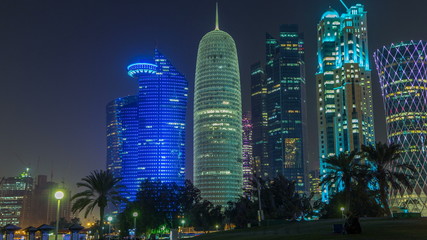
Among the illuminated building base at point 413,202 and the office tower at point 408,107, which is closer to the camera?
the illuminated building base at point 413,202

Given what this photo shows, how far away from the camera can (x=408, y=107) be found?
541 feet

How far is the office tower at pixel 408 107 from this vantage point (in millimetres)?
163750

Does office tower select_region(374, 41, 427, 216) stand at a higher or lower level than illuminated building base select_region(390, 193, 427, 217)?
higher

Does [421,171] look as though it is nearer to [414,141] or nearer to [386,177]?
[414,141]

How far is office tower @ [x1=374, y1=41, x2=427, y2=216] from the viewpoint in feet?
537

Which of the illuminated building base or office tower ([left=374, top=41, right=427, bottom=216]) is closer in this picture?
the illuminated building base

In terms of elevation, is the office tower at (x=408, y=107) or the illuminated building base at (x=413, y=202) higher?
the office tower at (x=408, y=107)

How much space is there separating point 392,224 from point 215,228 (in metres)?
111

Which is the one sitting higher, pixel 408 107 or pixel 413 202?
pixel 408 107

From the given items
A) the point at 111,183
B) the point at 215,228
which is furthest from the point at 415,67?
the point at 111,183

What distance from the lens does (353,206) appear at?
83.2 meters

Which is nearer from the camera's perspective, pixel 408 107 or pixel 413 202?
pixel 413 202

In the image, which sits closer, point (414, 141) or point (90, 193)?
point (90, 193)

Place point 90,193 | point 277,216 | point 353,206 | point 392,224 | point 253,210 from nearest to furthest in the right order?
point 392,224
point 90,193
point 353,206
point 277,216
point 253,210
